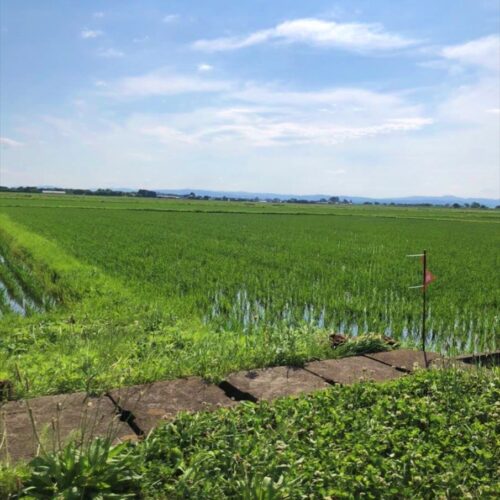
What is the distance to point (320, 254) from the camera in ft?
55.1

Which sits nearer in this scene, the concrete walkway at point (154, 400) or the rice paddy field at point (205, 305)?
the concrete walkway at point (154, 400)

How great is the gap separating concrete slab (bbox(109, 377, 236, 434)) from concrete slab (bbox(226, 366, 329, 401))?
23 cm

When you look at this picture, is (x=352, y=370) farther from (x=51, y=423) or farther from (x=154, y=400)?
(x=51, y=423)

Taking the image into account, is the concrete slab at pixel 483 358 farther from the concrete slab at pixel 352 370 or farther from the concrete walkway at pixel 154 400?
the concrete slab at pixel 352 370

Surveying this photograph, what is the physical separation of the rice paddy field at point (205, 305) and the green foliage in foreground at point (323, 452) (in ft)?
2.08

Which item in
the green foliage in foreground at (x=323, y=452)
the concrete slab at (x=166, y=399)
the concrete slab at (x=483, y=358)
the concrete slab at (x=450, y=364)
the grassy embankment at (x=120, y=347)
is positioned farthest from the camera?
the concrete slab at (x=483, y=358)

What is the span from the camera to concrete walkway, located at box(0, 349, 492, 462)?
3026 mm

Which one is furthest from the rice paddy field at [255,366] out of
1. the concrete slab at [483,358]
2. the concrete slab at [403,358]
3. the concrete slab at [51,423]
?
the concrete slab at [483,358]

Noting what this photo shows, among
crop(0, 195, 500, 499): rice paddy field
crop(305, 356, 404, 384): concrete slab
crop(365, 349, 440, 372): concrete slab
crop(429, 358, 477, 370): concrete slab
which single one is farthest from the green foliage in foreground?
crop(365, 349, 440, 372): concrete slab

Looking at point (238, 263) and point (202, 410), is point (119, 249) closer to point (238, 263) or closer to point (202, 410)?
point (238, 263)

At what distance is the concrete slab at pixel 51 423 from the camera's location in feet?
9.38

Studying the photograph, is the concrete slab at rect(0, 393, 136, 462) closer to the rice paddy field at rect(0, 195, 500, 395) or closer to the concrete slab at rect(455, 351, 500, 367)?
the rice paddy field at rect(0, 195, 500, 395)

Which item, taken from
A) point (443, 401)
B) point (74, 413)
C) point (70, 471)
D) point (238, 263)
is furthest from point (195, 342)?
point (238, 263)

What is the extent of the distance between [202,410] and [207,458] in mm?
835
